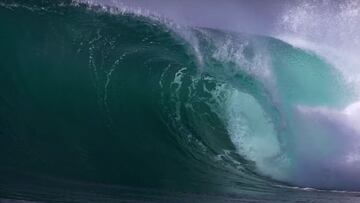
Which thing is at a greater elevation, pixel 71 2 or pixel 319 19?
pixel 319 19

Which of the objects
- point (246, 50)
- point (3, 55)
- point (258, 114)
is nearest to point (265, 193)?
point (258, 114)

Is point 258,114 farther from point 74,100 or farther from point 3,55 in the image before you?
point 3,55

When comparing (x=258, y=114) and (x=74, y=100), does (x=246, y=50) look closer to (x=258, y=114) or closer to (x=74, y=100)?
(x=258, y=114)

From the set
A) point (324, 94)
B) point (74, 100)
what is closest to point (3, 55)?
point (74, 100)

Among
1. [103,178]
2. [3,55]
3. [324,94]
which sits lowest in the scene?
[103,178]

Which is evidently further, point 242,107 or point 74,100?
point 242,107

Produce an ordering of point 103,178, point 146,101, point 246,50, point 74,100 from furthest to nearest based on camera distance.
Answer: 1. point 246,50
2. point 146,101
3. point 74,100
4. point 103,178

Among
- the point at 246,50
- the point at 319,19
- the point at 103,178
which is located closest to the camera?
the point at 103,178
